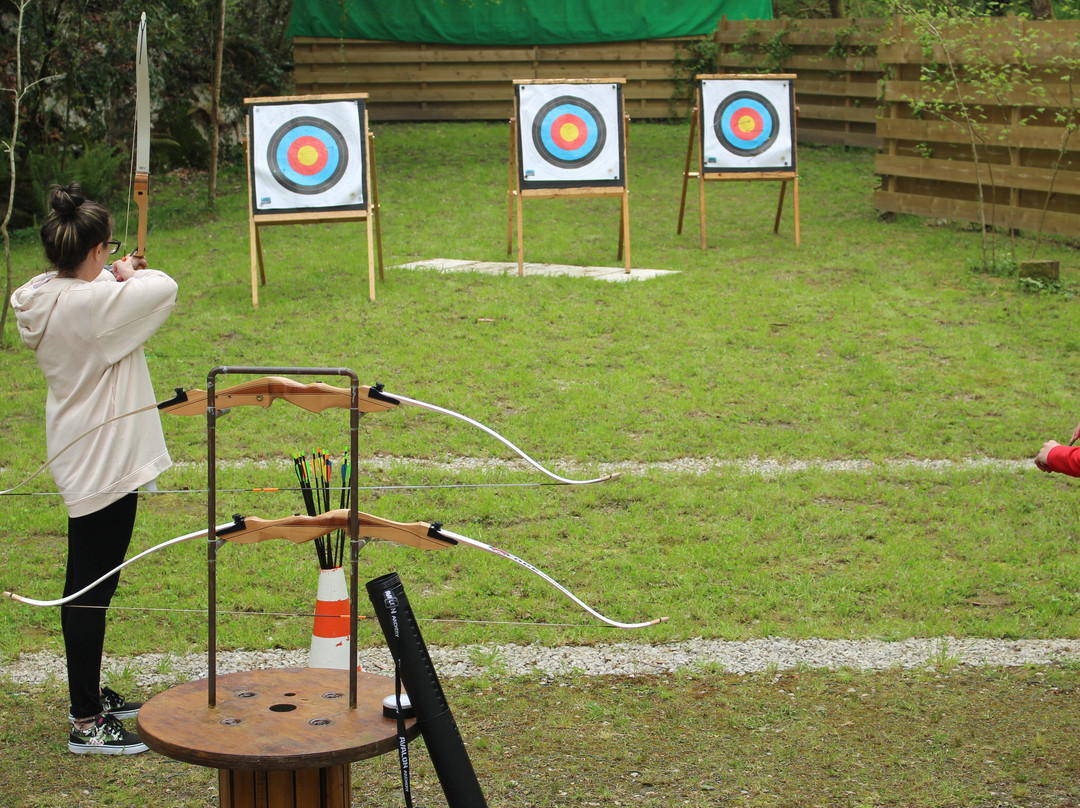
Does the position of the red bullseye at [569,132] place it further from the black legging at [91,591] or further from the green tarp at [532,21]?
A: the green tarp at [532,21]

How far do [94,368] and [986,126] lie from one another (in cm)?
864

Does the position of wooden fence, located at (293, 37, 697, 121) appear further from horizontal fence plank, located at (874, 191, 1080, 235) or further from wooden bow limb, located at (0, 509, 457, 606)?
wooden bow limb, located at (0, 509, 457, 606)

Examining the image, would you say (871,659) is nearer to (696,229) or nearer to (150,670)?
(150,670)

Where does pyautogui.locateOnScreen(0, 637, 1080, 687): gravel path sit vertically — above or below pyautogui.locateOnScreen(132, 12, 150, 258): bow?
below

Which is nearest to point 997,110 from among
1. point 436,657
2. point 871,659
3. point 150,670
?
point 871,659

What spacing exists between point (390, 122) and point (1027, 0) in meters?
9.30

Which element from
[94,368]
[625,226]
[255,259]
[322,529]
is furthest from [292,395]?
[625,226]

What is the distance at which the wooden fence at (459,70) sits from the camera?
16688 millimetres

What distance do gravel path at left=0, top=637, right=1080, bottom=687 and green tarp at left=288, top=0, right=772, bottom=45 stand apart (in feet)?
47.0

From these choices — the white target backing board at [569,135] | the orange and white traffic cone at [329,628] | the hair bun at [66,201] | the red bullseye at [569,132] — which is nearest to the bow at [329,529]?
the orange and white traffic cone at [329,628]

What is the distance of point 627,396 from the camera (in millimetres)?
6363

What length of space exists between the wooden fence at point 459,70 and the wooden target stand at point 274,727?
1510 centimetres

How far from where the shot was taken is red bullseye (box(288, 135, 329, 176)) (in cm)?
850

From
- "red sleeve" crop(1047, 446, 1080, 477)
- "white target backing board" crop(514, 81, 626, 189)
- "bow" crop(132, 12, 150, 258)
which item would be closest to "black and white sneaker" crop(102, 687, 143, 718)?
"bow" crop(132, 12, 150, 258)
